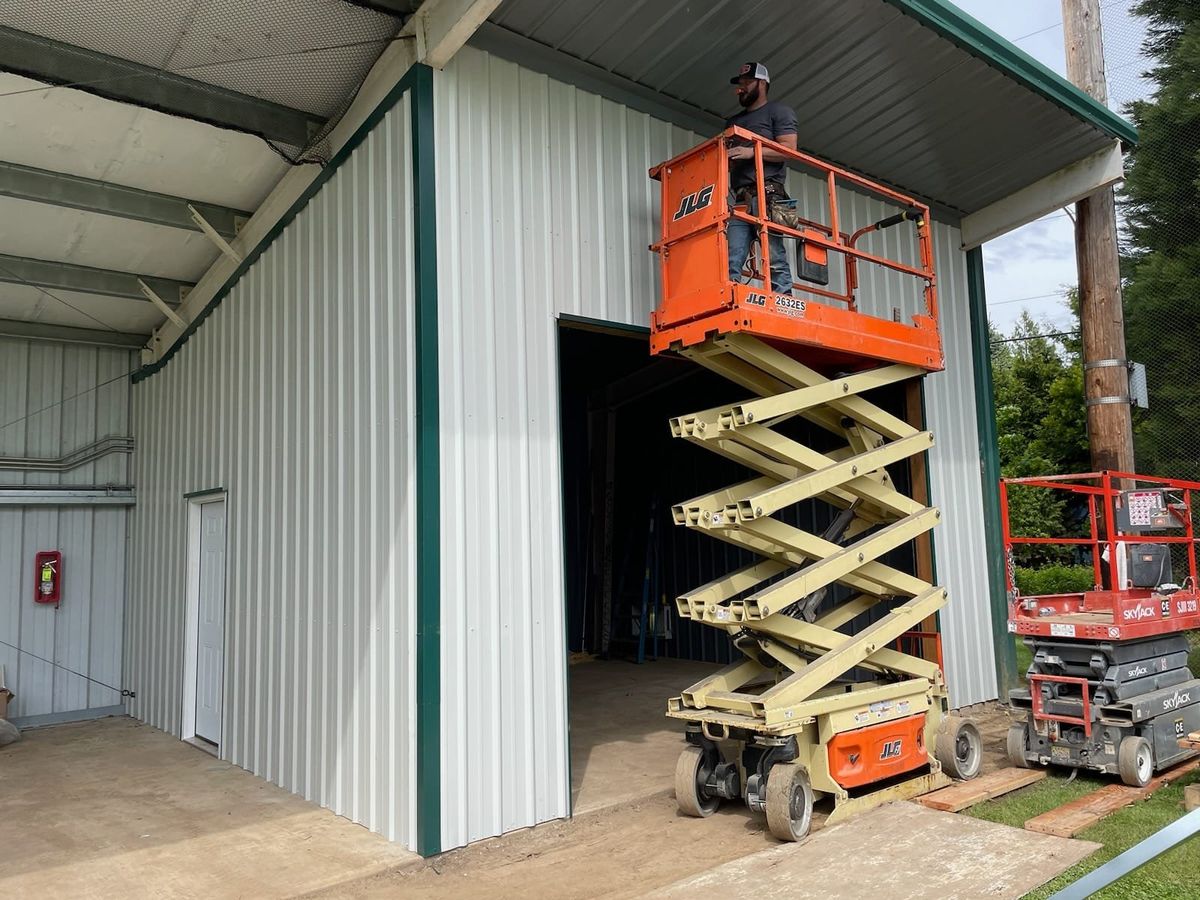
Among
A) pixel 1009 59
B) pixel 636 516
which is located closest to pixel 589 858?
pixel 1009 59

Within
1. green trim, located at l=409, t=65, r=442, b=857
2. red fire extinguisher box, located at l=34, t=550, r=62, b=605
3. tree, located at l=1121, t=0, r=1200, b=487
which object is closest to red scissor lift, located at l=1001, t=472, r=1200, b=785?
green trim, located at l=409, t=65, r=442, b=857

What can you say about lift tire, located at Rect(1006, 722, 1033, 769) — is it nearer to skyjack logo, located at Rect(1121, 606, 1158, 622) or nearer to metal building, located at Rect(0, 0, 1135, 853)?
skyjack logo, located at Rect(1121, 606, 1158, 622)

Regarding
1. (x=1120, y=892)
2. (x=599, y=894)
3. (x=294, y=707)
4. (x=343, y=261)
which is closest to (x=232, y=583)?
(x=294, y=707)

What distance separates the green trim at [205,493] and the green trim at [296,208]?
1.84 metres

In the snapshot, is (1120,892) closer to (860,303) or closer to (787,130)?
(787,130)

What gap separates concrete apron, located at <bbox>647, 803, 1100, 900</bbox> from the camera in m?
4.57

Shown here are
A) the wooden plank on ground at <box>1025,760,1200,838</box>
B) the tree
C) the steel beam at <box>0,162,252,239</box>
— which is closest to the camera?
the wooden plank on ground at <box>1025,760,1200,838</box>

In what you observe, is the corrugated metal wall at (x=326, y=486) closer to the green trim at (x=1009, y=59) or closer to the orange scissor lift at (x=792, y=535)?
the orange scissor lift at (x=792, y=535)

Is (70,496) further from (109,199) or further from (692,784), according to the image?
(692,784)

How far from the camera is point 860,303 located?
866 centimetres

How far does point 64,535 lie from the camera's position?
11406 mm

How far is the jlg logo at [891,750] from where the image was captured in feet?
19.6

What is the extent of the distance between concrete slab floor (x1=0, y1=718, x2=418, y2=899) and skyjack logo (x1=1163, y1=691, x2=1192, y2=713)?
5.56 meters

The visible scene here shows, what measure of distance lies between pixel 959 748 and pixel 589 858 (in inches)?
118
